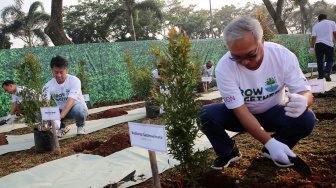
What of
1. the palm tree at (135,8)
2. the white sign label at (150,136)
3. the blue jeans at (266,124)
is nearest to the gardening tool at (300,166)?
the blue jeans at (266,124)

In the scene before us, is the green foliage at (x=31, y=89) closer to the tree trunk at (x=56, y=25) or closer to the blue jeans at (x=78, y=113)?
the blue jeans at (x=78, y=113)

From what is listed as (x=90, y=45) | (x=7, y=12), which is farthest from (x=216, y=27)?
(x=90, y=45)

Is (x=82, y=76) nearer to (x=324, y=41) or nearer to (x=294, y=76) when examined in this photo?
(x=324, y=41)

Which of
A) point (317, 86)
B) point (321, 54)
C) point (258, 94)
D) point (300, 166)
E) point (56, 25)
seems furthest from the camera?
point (56, 25)

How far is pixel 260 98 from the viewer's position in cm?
232

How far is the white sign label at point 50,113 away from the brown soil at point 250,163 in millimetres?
468

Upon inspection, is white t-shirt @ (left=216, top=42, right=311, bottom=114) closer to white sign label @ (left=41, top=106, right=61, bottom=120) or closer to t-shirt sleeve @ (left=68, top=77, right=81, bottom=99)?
white sign label @ (left=41, top=106, right=61, bottom=120)

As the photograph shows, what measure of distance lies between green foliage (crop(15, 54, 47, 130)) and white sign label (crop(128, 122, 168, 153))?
2238mm

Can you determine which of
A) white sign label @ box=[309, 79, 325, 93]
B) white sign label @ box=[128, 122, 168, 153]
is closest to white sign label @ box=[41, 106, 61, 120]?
white sign label @ box=[128, 122, 168, 153]

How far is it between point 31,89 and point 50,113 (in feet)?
1.61

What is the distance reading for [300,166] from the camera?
205cm

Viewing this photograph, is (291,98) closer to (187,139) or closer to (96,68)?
(187,139)

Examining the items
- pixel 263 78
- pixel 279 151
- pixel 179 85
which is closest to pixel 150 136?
pixel 179 85

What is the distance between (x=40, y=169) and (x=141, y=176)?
1.18 meters
